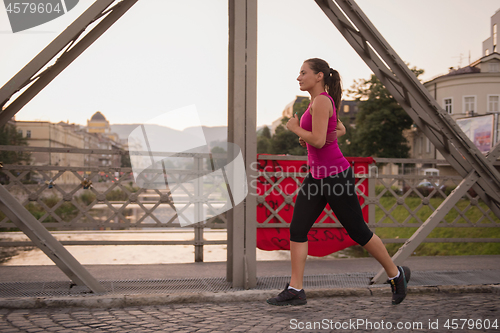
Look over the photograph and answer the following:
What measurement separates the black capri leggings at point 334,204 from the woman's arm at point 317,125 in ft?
1.12

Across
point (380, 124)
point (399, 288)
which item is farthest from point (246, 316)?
point (380, 124)

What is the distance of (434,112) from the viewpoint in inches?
182

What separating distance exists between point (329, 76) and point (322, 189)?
98 centimetres

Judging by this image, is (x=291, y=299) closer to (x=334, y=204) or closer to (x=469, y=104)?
(x=334, y=204)

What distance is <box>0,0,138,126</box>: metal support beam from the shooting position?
11.7 feet

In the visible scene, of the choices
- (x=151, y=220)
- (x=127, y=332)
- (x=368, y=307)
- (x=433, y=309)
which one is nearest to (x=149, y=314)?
(x=127, y=332)

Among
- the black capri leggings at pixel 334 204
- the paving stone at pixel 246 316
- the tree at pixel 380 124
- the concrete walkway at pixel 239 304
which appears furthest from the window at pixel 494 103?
the black capri leggings at pixel 334 204

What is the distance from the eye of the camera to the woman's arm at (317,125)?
343 cm

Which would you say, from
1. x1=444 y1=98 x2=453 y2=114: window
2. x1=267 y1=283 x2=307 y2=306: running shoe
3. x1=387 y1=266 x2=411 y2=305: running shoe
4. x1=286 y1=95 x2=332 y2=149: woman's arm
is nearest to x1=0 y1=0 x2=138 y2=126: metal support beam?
x1=286 y1=95 x2=332 y2=149: woman's arm

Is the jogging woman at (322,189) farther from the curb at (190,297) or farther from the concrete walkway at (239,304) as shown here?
the curb at (190,297)

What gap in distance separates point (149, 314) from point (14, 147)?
3.45 metres

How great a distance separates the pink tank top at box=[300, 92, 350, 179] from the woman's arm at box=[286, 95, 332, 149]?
4.7 inches

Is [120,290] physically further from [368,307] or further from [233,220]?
[368,307]

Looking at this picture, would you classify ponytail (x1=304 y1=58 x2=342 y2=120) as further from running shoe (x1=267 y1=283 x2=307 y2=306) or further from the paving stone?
the paving stone
